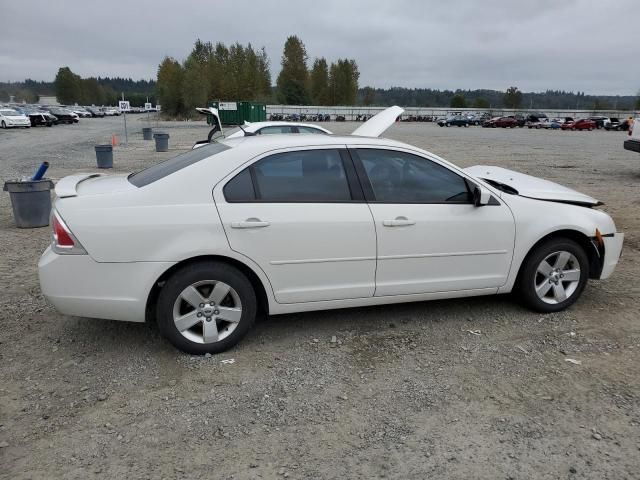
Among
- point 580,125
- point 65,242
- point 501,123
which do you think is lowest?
point 501,123

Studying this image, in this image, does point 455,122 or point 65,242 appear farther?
point 455,122

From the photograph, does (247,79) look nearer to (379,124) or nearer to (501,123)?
(501,123)

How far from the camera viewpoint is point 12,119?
37.9 meters

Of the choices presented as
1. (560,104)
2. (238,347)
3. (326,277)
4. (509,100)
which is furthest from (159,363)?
(560,104)

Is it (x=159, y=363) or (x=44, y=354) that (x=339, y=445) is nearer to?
(x=159, y=363)

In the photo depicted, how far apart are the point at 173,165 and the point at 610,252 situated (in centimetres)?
393

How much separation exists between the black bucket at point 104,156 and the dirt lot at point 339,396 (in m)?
12.2

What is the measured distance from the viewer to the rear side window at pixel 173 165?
394 centimetres

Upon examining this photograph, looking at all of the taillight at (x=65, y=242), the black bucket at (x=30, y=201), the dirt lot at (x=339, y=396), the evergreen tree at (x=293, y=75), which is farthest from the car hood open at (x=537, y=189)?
the evergreen tree at (x=293, y=75)

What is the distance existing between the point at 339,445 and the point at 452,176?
2391mm

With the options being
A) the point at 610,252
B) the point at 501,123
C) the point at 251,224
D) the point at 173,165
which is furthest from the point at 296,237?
the point at 501,123

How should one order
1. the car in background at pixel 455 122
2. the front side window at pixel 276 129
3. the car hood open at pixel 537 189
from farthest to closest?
the car in background at pixel 455 122
the front side window at pixel 276 129
the car hood open at pixel 537 189

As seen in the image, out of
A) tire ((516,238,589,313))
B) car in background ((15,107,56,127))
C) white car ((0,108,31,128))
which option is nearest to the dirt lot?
tire ((516,238,589,313))

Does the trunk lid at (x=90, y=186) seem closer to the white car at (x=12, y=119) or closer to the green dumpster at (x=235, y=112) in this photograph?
the white car at (x=12, y=119)
